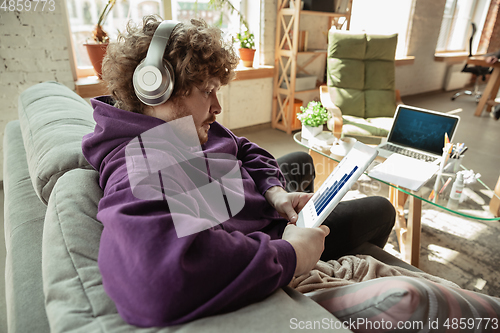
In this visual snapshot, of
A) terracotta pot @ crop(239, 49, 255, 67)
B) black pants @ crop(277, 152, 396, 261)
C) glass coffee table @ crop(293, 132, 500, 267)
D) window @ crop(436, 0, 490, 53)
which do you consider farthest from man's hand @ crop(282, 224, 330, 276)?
window @ crop(436, 0, 490, 53)

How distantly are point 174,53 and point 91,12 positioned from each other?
2.27m

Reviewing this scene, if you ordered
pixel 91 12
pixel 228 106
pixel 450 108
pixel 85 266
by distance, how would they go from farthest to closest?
pixel 450 108
pixel 228 106
pixel 91 12
pixel 85 266

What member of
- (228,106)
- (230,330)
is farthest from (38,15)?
(230,330)

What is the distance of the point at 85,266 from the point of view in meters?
0.53

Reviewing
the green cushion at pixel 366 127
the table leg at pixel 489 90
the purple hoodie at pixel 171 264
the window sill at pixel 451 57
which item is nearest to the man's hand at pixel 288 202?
the purple hoodie at pixel 171 264

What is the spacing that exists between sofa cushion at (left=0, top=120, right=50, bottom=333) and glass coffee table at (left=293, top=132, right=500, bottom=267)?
131cm

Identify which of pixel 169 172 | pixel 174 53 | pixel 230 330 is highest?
pixel 174 53

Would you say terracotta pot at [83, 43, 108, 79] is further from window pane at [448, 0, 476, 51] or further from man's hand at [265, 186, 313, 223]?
window pane at [448, 0, 476, 51]

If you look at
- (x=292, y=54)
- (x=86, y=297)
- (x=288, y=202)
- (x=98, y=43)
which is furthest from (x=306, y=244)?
(x=292, y=54)

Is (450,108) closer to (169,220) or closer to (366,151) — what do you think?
(366,151)

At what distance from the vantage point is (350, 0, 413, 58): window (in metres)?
4.39

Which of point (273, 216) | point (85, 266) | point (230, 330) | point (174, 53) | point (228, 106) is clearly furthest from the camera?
point (228, 106)

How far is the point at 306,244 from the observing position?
65cm

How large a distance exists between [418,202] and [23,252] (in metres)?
1.54
